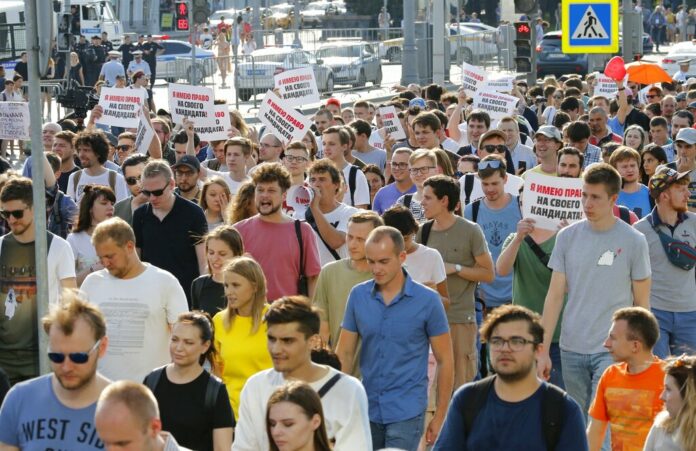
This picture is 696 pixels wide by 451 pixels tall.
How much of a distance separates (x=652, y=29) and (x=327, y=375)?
2621 inches

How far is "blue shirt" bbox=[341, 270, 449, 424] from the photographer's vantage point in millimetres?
7496

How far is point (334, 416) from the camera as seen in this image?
602 cm

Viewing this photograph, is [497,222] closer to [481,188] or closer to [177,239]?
[481,188]

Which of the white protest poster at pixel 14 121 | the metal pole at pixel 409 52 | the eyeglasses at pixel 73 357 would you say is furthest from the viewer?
the metal pole at pixel 409 52

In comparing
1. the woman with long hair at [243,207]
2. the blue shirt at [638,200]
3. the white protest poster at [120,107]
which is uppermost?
the white protest poster at [120,107]

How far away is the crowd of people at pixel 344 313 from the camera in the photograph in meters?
5.84

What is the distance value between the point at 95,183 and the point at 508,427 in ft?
22.0

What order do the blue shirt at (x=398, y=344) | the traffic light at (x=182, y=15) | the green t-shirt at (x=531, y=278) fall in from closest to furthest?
1. the blue shirt at (x=398, y=344)
2. the green t-shirt at (x=531, y=278)
3. the traffic light at (x=182, y=15)

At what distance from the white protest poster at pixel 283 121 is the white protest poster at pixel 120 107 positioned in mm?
2191

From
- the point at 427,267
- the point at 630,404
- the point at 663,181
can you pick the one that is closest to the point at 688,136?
the point at 663,181

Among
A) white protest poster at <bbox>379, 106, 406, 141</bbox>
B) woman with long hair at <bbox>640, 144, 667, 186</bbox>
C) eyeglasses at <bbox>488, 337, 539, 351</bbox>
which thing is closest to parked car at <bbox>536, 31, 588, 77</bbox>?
white protest poster at <bbox>379, 106, 406, 141</bbox>

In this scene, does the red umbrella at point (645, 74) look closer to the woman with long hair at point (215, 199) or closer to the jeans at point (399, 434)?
the woman with long hair at point (215, 199)

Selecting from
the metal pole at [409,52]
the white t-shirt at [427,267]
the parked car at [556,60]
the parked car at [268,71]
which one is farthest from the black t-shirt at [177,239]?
the parked car at [556,60]

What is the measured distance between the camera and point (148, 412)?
4.84 m
